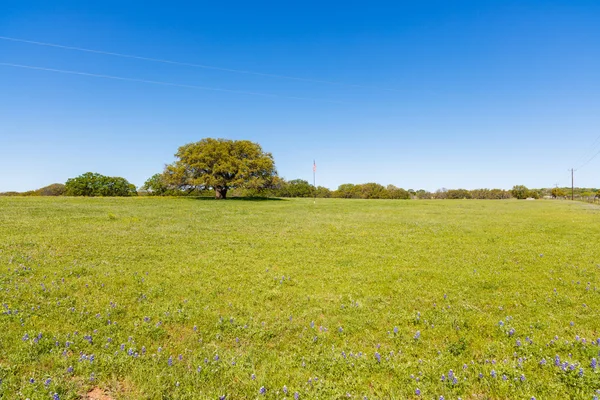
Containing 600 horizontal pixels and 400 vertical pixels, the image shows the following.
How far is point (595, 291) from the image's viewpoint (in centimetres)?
792

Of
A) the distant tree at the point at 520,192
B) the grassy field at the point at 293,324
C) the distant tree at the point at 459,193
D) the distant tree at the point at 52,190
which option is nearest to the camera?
the grassy field at the point at 293,324

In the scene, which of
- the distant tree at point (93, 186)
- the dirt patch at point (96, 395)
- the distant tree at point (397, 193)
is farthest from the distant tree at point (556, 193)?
the dirt patch at point (96, 395)

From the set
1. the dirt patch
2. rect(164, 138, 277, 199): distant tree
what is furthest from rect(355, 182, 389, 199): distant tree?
the dirt patch

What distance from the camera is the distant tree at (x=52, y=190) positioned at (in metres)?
92.5

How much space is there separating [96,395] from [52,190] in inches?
4756

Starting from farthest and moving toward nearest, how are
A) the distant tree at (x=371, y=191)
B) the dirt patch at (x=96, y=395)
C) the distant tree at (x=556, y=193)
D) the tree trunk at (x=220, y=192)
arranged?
the distant tree at (x=556, y=193)
the distant tree at (x=371, y=191)
the tree trunk at (x=220, y=192)
the dirt patch at (x=96, y=395)

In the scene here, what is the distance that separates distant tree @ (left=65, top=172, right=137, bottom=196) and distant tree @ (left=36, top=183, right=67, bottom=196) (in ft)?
16.9

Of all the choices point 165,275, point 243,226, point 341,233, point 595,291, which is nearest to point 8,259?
point 165,275

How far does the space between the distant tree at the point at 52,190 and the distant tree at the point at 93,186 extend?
5.16 m

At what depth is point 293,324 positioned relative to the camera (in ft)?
20.3

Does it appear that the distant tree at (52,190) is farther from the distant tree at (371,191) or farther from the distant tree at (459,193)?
the distant tree at (459,193)

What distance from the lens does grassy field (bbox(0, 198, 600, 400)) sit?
442 cm

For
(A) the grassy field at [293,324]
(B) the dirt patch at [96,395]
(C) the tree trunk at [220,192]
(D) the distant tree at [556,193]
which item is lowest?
(B) the dirt patch at [96,395]

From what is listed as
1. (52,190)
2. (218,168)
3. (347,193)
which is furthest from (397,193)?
(52,190)
